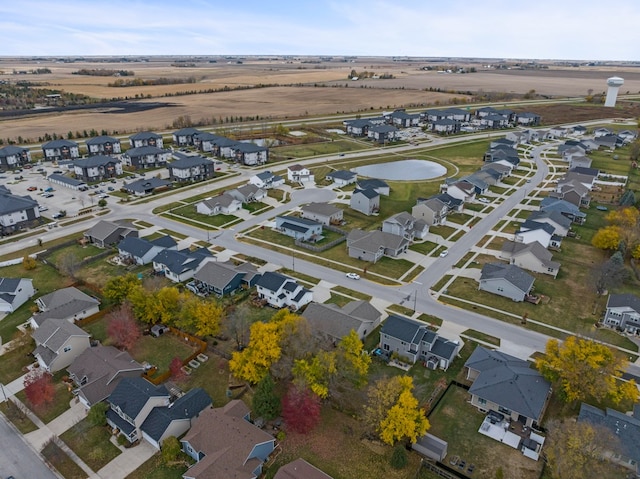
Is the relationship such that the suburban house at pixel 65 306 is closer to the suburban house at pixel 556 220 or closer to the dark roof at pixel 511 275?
the dark roof at pixel 511 275

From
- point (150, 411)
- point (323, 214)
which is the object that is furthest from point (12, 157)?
point (150, 411)

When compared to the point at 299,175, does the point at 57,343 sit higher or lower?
lower

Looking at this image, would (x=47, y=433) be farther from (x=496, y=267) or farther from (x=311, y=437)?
(x=496, y=267)

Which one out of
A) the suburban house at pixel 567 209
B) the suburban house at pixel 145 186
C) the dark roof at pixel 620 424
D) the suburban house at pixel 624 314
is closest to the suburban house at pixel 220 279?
the dark roof at pixel 620 424

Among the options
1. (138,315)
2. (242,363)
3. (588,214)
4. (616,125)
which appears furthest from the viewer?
(616,125)

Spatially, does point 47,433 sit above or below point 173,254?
below

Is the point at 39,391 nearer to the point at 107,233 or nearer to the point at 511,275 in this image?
the point at 107,233

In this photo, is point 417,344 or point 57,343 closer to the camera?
point 57,343

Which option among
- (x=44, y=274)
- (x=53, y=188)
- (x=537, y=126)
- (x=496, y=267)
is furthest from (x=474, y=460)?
(x=537, y=126)
